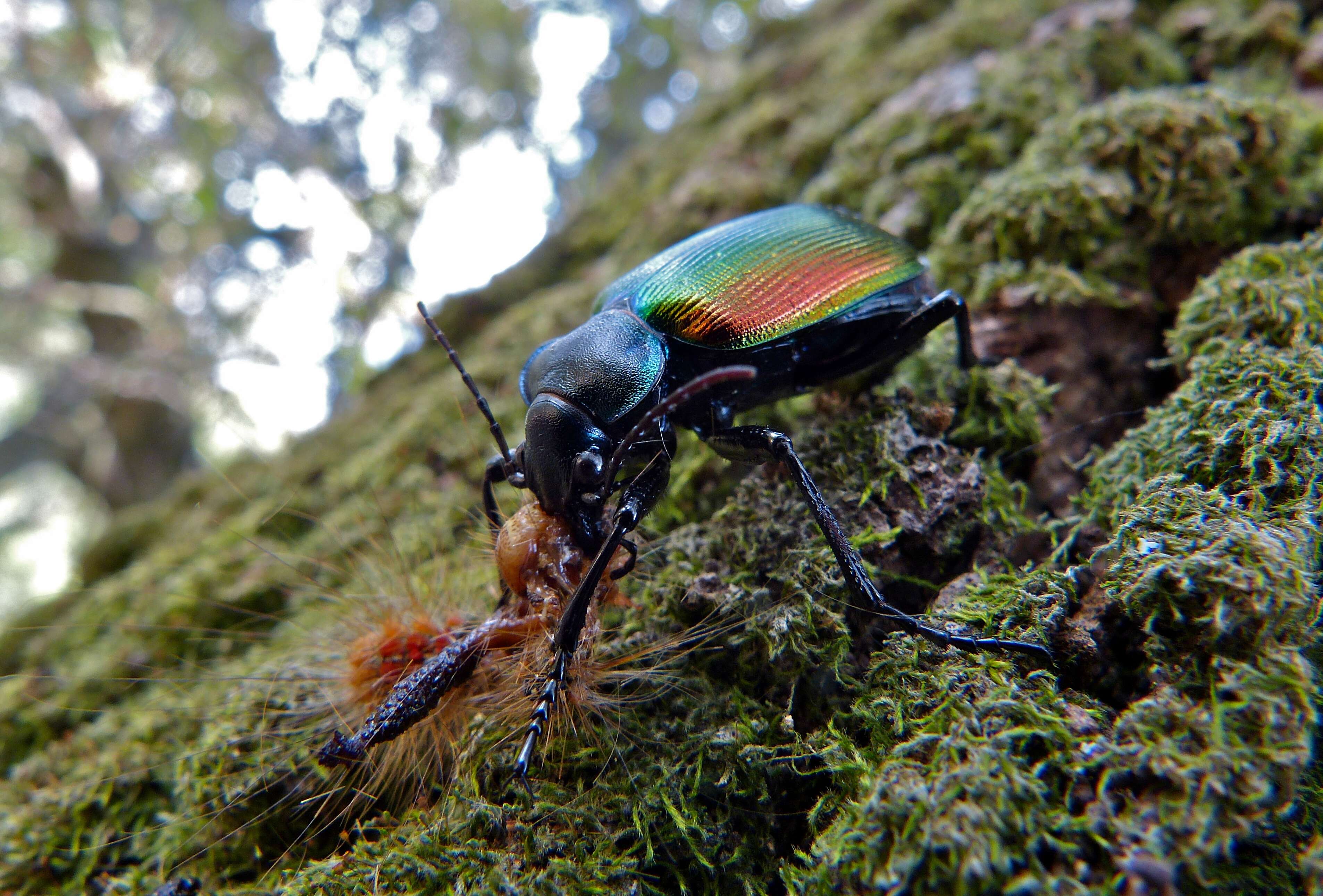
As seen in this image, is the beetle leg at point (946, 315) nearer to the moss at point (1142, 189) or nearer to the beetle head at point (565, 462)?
the moss at point (1142, 189)

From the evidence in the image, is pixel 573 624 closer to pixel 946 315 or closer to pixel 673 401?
pixel 673 401

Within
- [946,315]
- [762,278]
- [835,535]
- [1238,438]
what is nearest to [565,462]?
[835,535]

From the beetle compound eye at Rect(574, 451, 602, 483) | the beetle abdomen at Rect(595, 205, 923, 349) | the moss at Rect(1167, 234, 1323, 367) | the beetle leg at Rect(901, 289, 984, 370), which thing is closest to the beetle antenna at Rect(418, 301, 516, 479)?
the beetle compound eye at Rect(574, 451, 602, 483)

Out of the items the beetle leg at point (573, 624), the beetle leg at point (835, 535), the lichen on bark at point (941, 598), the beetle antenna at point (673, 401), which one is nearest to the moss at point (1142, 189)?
the lichen on bark at point (941, 598)

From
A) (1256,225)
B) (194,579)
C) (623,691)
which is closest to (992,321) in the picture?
(1256,225)

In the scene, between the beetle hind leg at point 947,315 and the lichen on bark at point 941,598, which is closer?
the lichen on bark at point 941,598
